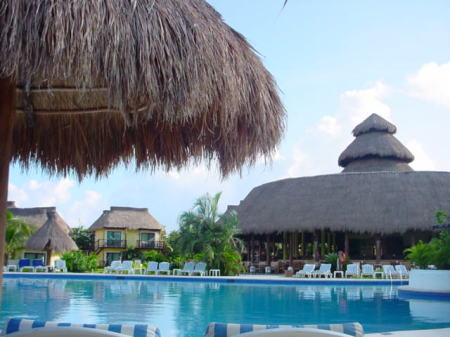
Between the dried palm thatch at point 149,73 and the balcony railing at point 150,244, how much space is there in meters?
29.1

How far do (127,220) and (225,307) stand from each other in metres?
24.3

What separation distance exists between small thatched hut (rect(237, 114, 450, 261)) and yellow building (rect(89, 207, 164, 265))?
913cm

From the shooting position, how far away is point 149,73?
258 cm

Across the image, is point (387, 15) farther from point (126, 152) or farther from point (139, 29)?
point (139, 29)

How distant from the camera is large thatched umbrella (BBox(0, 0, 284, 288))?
241 cm

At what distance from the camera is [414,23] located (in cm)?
717

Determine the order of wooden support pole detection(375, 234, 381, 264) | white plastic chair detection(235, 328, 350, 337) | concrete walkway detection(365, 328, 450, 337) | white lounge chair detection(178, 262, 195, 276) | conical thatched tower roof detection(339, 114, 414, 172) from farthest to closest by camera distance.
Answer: conical thatched tower roof detection(339, 114, 414, 172) < wooden support pole detection(375, 234, 381, 264) < white lounge chair detection(178, 262, 195, 276) < concrete walkway detection(365, 328, 450, 337) < white plastic chair detection(235, 328, 350, 337)

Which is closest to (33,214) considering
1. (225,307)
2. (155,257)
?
(155,257)

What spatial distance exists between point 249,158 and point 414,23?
4.68m

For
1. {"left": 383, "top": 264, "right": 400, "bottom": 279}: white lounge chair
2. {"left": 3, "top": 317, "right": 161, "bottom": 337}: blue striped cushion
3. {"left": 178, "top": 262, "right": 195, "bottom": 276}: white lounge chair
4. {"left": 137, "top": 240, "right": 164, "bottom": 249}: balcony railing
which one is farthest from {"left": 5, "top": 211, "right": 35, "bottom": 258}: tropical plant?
{"left": 3, "top": 317, "right": 161, "bottom": 337}: blue striped cushion

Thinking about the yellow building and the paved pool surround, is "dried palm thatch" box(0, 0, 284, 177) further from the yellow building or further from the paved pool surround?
the yellow building

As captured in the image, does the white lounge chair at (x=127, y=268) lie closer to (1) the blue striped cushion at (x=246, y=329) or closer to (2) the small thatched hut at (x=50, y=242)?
(2) the small thatched hut at (x=50, y=242)

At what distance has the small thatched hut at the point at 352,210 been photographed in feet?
68.3

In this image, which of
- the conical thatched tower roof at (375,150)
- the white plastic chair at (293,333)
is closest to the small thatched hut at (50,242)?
the conical thatched tower roof at (375,150)
